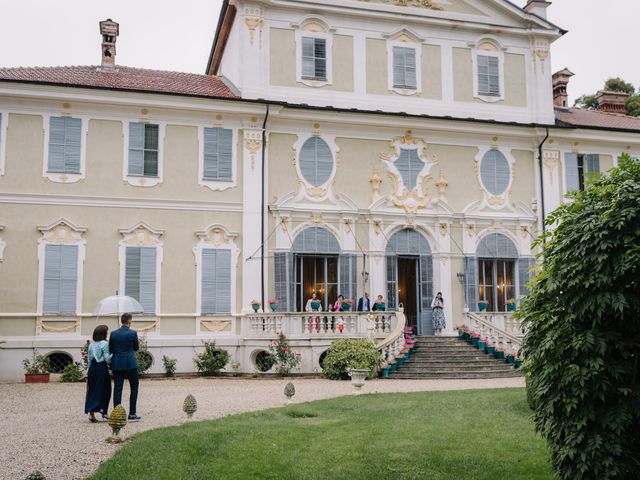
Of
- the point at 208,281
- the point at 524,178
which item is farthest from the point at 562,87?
the point at 208,281

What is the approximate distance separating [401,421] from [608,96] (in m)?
26.5

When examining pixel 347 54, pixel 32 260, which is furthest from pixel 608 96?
pixel 32 260

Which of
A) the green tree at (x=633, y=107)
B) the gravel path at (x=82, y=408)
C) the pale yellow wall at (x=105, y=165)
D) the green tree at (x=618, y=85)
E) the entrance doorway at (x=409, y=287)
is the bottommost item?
the gravel path at (x=82, y=408)

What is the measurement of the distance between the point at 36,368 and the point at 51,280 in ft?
8.54

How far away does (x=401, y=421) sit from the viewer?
1160cm

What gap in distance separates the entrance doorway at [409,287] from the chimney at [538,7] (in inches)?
409

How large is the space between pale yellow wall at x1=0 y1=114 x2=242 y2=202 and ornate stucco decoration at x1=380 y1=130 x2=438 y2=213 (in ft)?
16.9

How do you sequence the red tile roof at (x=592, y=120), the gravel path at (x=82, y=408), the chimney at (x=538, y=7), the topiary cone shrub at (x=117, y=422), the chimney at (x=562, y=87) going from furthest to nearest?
the chimney at (x=562, y=87)
the red tile roof at (x=592, y=120)
the chimney at (x=538, y=7)
the topiary cone shrub at (x=117, y=422)
the gravel path at (x=82, y=408)

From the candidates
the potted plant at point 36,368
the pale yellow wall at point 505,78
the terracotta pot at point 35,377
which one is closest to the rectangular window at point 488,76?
the pale yellow wall at point 505,78

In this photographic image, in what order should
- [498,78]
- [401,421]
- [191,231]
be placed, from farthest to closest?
[498,78] → [191,231] → [401,421]

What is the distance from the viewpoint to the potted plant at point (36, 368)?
62.7ft

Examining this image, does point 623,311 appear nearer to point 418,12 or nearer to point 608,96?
point 418,12

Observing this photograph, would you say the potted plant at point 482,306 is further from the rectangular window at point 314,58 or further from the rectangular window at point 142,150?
the rectangular window at point 142,150

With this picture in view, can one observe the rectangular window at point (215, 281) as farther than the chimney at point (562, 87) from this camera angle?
No
